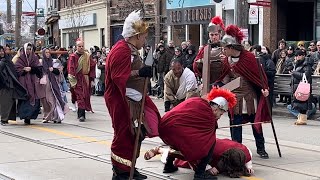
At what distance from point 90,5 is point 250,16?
27.5m

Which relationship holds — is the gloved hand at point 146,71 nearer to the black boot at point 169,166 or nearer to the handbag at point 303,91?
the black boot at point 169,166

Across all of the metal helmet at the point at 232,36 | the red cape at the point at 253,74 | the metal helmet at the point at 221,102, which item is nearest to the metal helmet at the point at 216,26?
the metal helmet at the point at 232,36

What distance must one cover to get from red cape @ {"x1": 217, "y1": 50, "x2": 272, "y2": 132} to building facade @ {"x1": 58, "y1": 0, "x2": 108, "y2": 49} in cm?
3341

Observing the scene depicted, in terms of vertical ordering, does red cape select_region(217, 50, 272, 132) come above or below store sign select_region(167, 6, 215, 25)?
below

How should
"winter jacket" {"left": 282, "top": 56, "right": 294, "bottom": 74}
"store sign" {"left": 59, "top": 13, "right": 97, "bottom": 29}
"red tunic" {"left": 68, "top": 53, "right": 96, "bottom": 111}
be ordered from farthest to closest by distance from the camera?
Answer: "store sign" {"left": 59, "top": 13, "right": 97, "bottom": 29}, "winter jacket" {"left": 282, "top": 56, "right": 294, "bottom": 74}, "red tunic" {"left": 68, "top": 53, "right": 96, "bottom": 111}

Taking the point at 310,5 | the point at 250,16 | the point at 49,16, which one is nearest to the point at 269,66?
the point at 250,16

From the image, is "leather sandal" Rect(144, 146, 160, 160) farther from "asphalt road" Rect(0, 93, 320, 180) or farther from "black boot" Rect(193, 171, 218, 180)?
"black boot" Rect(193, 171, 218, 180)

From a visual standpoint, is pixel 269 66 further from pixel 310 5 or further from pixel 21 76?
pixel 310 5

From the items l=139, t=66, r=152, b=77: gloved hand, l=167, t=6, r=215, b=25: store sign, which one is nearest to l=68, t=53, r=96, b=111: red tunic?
l=139, t=66, r=152, b=77: gloved hand

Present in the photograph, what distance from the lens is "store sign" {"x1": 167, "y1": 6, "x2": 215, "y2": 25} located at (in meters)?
30.0

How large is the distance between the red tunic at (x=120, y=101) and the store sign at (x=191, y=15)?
2251 cm

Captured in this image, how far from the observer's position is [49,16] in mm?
56750

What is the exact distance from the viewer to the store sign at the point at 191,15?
30047mm

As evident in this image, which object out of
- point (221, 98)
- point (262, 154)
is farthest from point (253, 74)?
point (221, 98)
